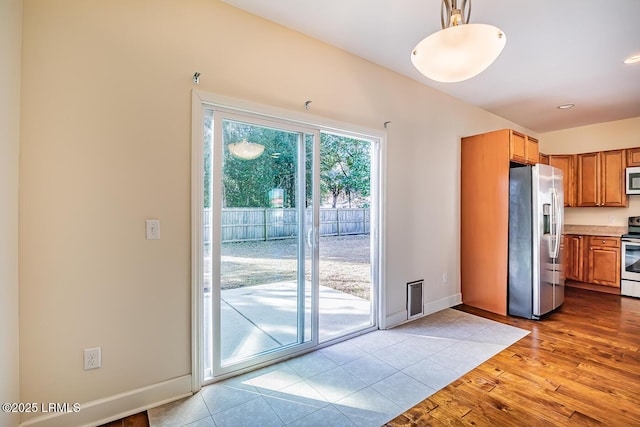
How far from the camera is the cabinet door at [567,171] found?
5.34 m

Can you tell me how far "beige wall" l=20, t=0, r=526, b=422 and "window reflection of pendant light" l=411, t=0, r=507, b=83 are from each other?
4.21 ft

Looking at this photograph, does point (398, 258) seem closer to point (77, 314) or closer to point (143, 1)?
point (77, 314)

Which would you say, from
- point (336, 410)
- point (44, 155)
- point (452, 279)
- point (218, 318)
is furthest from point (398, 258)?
point (44, 155)

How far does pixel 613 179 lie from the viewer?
4.92m

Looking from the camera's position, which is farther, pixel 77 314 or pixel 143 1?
pixel 143 1

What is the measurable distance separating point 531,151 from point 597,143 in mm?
2389

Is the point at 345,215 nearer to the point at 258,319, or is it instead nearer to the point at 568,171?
the point at 258,319

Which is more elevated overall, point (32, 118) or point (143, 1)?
point (143, 1)

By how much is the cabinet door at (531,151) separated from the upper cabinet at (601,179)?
6.23 feet

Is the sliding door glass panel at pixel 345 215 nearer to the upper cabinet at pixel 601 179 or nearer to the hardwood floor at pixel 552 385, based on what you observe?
the hardwood floor at pixel 552 385

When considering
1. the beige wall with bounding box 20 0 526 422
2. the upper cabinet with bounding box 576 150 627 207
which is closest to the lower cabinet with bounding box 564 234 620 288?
the upper cabinet with bounding box 576 150 627 207

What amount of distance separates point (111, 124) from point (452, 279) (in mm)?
4067

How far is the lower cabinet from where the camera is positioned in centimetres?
468

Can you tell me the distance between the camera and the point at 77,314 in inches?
69.4
